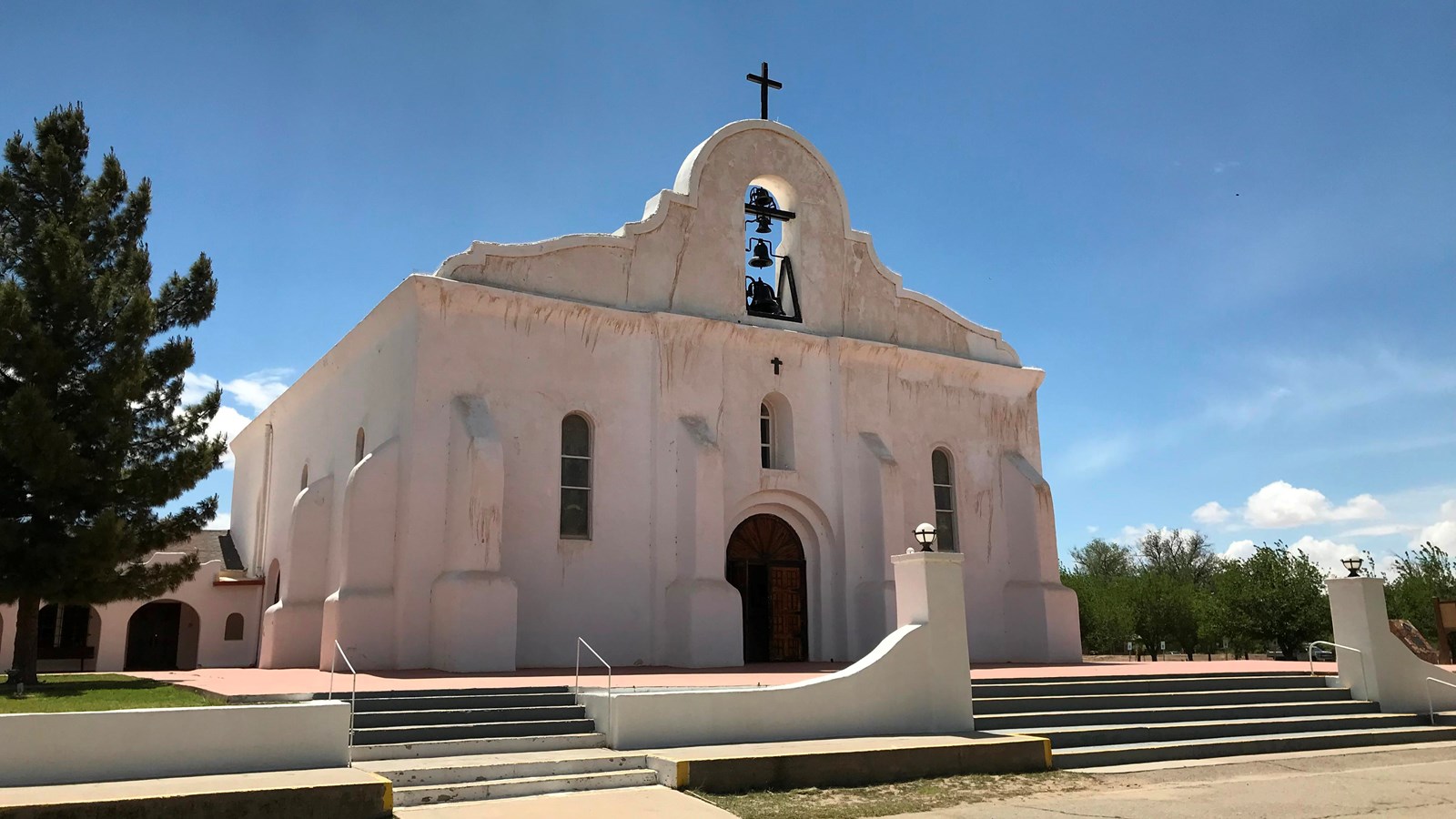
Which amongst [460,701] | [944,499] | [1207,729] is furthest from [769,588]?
[460,701]

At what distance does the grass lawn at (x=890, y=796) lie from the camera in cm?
913

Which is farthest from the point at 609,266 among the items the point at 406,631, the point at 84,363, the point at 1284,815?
the point at 1284,815

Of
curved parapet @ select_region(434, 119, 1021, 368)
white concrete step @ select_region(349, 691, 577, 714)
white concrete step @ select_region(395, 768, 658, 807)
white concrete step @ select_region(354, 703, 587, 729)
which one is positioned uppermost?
curved parapet @ select_region(434, 119, 1021, 368)

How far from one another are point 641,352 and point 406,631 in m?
6.73

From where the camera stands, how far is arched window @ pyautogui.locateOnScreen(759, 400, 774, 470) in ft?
70.6

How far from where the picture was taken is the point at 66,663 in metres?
28.1

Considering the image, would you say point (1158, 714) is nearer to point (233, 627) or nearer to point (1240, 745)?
point (1240, 745)

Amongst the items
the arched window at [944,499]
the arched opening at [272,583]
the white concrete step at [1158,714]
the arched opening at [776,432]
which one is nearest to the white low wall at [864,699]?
the white concrete step at [1158,714]

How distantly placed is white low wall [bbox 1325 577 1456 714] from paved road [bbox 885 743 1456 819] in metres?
2.97

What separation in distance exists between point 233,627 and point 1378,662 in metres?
25.0

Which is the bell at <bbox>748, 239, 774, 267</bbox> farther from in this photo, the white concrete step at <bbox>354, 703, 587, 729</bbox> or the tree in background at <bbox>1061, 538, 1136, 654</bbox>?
the tree in background at <bbox>1061, 538, 1136, 654</bbox>

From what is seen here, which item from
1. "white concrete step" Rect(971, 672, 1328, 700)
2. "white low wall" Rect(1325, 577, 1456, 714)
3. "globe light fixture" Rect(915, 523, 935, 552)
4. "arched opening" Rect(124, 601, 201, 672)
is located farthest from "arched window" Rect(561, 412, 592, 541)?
"arched opening" Rect(124, 601, 201, 672)

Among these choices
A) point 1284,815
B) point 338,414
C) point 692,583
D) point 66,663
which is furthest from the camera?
point 66,663

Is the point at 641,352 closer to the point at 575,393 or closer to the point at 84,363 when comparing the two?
the point at 575,393
